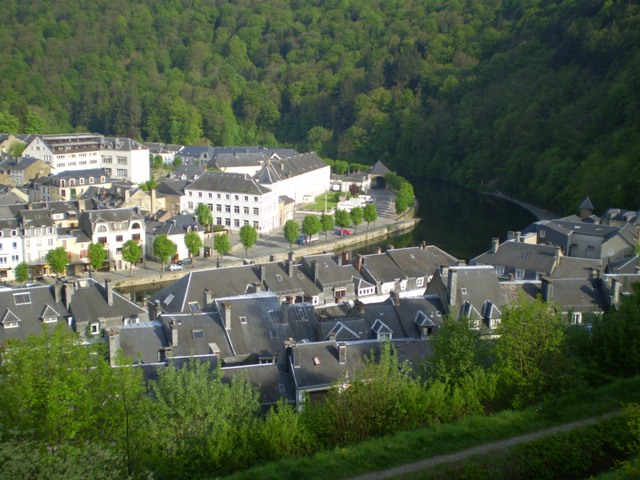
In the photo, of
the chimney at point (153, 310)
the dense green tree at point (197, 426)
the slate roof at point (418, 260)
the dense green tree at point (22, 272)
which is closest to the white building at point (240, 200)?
the dense green tree at point (22, 272)

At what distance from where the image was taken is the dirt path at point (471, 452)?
1305 centimetres

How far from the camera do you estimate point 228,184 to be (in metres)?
51.3

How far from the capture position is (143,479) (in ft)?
40.2

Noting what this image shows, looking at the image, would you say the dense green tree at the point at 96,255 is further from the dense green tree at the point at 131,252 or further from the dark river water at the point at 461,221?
the dark river water at the point at 461,221

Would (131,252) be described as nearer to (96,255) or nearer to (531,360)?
(96,255)

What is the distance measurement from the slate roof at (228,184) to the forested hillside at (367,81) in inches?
859

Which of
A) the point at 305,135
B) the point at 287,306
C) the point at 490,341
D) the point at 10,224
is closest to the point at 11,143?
the point at 10,224

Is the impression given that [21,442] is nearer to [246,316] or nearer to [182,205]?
[246,316]

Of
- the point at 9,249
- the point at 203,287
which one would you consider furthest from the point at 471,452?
the point at 9,249

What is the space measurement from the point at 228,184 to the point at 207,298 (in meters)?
26.3

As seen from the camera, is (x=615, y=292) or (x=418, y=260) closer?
(x=615, y=292)

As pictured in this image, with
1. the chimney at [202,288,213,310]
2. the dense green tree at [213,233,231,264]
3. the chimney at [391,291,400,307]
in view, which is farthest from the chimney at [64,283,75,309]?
the dense green tree at [213,233,231,264]

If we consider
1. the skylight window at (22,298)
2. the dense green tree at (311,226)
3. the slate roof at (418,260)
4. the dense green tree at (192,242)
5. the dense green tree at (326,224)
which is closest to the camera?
the skylight window at (22,298)

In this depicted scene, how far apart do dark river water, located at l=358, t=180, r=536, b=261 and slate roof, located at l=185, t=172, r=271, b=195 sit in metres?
8.36
